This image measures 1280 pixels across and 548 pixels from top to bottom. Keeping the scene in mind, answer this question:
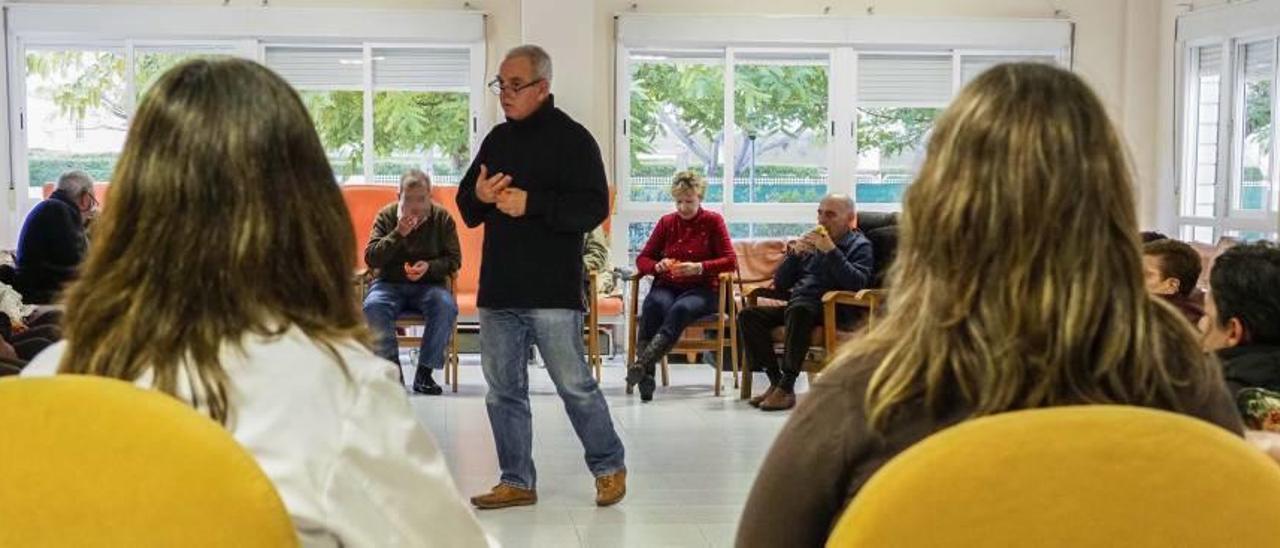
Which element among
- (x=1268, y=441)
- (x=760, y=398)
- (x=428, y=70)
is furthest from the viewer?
(x=428, y=70)

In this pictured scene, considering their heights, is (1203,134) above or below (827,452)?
above

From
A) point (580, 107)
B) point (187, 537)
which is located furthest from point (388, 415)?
point (580, 107)

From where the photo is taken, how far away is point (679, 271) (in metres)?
7.56

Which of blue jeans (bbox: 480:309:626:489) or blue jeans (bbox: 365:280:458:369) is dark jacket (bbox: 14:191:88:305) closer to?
blue jeans (bbox: 365:280:458:369)

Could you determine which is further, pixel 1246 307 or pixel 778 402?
pixel 778 402

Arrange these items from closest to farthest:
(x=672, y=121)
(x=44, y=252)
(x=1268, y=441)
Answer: (x=1268, y=441), (x=44, y=252), (x=672, y=121)

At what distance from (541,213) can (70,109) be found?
636 cm

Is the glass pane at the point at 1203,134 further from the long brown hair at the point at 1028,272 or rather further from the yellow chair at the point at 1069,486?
the yellow chair at the point at 1069,486

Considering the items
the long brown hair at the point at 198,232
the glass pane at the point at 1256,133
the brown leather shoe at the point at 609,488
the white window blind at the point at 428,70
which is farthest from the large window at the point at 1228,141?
the long brown hair at the point at 198,232

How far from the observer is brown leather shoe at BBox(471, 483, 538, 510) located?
4570mm

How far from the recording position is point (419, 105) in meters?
9.66

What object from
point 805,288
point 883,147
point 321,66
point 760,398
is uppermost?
point 321,66

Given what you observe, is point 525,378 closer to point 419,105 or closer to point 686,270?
point 686,270

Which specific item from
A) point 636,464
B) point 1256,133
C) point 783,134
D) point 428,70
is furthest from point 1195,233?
point 636,464
